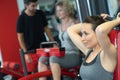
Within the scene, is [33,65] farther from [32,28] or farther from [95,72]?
[95,72]

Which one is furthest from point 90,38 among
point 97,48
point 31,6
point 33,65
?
point 31,6

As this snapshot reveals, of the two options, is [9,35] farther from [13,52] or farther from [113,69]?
[113,69]

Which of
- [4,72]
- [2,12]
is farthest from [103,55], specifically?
[2,12]

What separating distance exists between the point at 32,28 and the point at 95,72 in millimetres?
2168

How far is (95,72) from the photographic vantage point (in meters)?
2.26

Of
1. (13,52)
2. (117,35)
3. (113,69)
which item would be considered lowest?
(13,52)

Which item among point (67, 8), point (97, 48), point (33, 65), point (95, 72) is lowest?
point (33, 65)

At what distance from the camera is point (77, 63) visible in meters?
3.29

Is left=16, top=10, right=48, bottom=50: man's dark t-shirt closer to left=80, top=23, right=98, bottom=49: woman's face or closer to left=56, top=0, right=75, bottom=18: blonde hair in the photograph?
left=56, top=0, right=75, bottom=18: blonde hair

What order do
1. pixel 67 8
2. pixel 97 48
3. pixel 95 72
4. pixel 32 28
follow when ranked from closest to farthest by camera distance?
pixel 95 72 < pixel 97 48 < pixel 67 8 < pixel 32 28

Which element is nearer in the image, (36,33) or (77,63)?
(77,63)

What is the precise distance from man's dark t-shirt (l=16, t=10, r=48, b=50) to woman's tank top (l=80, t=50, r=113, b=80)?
80.0 inches

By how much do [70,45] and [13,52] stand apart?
8.19 feet

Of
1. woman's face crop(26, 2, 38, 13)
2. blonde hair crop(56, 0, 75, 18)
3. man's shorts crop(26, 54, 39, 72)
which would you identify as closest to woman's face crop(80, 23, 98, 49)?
blonde hair crop(56, 0, 75, 18)
